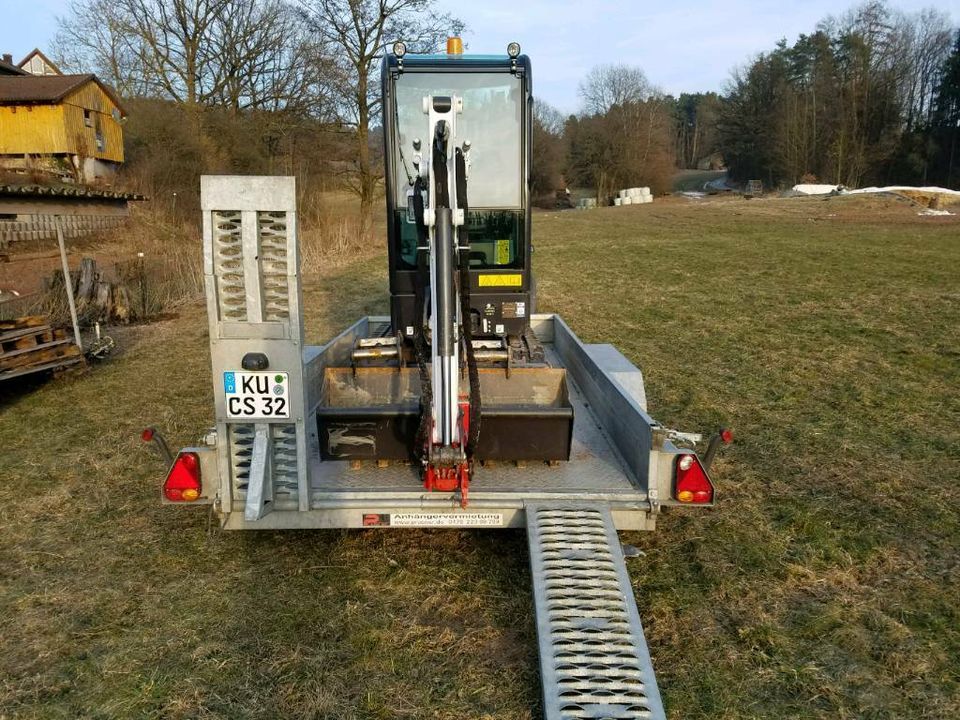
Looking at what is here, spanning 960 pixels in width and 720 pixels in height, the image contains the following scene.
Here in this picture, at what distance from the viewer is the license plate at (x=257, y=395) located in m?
3.14

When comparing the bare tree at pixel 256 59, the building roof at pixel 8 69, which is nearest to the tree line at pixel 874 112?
the bare tree at pixel 256 59

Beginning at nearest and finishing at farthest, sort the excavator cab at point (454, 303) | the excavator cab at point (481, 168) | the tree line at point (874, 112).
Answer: the excavator cab at point (454, 303) → the excavator cab at point (481, 168) → the tree line at point (874, 112)

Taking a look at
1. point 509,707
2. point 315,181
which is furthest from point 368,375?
point 315,181

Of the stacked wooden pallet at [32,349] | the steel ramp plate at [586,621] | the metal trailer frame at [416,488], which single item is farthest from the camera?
the stacked wooden pallet at [32,349]

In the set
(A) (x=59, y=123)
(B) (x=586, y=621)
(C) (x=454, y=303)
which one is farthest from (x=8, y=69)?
(B) (x=586, y=621)

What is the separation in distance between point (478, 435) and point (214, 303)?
1393mm

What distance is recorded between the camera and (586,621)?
114 inches

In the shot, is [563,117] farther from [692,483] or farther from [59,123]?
[692,483]

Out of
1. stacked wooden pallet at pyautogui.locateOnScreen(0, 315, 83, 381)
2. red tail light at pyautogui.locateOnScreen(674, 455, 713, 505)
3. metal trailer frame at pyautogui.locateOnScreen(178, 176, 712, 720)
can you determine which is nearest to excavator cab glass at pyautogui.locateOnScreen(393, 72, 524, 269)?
metal trailer frame at pyautogui.locateOnScreen(178, 176, 712, 720)

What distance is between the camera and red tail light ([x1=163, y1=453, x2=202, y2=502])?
133 inches

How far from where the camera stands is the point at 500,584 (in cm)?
369

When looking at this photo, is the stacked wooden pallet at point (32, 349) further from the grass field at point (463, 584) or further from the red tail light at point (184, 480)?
the red tail light at point (184, 480)

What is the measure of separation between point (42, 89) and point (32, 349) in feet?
94.4

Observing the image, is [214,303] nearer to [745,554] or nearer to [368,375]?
[368,375]
